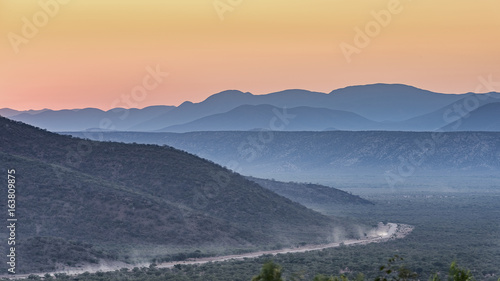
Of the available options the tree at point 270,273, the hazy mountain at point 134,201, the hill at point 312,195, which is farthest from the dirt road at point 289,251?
the tree at point 270,273

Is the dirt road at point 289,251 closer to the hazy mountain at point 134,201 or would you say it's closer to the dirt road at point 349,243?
the dirt road at point 349,243

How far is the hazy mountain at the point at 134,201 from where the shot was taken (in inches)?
2270

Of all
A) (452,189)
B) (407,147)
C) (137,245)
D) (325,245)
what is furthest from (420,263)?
(407,147)

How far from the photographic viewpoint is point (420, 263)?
144ft

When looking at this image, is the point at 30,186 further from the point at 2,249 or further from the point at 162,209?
the point at 2,249

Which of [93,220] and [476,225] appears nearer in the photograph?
[93,220]

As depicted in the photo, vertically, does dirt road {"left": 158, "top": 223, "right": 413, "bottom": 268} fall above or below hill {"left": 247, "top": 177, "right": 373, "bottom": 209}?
below

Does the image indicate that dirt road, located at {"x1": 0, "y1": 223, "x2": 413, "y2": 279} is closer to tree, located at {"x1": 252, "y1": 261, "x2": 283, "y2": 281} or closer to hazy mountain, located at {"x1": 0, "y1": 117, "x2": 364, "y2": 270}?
hazy mountain, located at {"x1": 0, "y1": 117, "x2": 364, "y2": 270}

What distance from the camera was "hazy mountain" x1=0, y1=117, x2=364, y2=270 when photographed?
5766cm

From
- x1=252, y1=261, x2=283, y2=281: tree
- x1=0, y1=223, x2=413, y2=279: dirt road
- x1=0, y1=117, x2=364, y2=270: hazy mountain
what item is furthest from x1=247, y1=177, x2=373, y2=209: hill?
x1=252, y1=261, x2=283, y2=281: tree

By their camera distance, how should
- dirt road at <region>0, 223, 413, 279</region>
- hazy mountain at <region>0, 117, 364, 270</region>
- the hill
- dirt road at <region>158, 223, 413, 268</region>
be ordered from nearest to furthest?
dirt road at <region>0, 223, 413, 279</region> → dirt road at <region>158, 223, 413, 268</region> → hazy mountain at <region>0, 117, 364, 270</region> → the hill

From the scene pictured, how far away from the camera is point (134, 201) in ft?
211

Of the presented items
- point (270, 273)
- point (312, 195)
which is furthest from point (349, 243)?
point (270, 273)

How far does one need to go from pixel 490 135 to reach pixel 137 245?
155 metres
